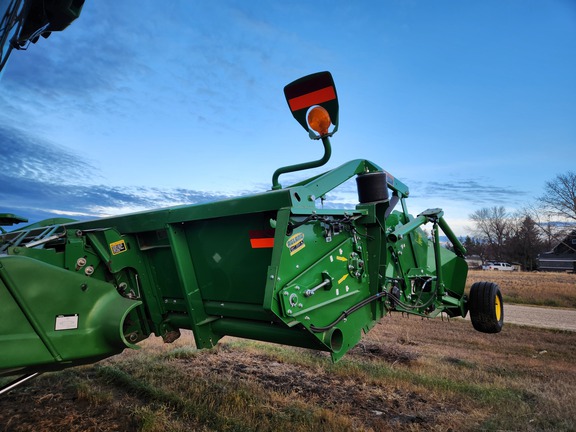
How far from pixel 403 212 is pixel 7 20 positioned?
4342 millimetres

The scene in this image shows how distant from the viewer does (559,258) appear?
46.3 m

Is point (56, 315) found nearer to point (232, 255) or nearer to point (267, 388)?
point (232, 255)

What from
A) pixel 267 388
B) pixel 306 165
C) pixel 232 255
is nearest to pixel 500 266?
pixel 267 388

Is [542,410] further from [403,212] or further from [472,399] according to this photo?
[403,212]

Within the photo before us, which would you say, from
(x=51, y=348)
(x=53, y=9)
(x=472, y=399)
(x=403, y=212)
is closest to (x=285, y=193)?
(x=51, y=348)

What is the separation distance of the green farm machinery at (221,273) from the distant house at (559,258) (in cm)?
5037

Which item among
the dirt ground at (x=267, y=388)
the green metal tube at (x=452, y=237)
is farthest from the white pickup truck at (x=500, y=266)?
the green metal tube at (x=452, y=237)

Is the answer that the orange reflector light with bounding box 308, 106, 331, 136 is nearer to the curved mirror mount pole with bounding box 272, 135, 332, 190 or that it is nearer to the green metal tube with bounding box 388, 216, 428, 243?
the curved mirror mount pole with bounding box 272, 135, 332, 190

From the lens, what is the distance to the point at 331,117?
2721mm

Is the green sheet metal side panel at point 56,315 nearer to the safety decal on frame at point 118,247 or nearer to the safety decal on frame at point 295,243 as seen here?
the safety decal on frame at point 118,247

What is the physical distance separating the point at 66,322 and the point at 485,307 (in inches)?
158

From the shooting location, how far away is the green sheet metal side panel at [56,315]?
94.2 inches

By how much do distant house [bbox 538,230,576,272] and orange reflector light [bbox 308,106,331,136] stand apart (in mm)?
50878

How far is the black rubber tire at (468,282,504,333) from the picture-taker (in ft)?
14.8
